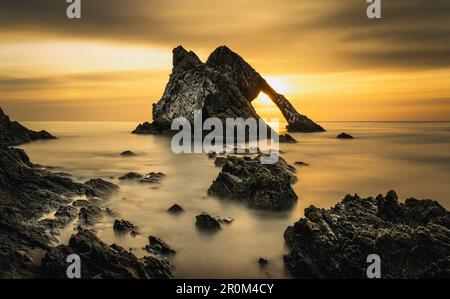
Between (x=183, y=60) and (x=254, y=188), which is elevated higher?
(x=183, y=60)

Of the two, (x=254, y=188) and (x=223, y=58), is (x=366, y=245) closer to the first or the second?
(x=254, y=188)

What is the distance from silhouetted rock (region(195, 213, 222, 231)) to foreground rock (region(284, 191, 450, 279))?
2.66 metres

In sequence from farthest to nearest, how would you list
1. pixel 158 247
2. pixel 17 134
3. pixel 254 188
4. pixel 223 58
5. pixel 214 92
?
pixel 223 58 → pixel 214 92 → pixel 17 134 → pixel 254 188 → pixel 158 247

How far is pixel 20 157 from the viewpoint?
17.7m

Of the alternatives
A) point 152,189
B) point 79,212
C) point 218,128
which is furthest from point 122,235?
point 218,128

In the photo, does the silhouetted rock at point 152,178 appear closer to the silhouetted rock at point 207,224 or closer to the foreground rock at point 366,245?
the silhouetted rock at point 207,224

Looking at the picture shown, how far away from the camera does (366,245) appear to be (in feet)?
33.0

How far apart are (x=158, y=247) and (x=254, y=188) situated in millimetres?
6191

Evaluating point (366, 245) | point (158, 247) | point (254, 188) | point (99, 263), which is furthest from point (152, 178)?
point (366, 245)

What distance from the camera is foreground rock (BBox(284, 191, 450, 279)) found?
964 cm

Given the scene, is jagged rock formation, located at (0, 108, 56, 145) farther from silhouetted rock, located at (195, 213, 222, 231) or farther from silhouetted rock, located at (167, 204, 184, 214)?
silhouetted rock, located at (195, 213, 222, 231)

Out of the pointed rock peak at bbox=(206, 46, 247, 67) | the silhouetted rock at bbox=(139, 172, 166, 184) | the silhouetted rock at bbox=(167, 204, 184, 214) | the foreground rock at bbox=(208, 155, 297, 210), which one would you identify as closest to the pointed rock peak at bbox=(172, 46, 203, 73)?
the pointed rock peak at bbox=(206, 46, 247, 67)

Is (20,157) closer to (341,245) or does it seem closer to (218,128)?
→ (341,245)
